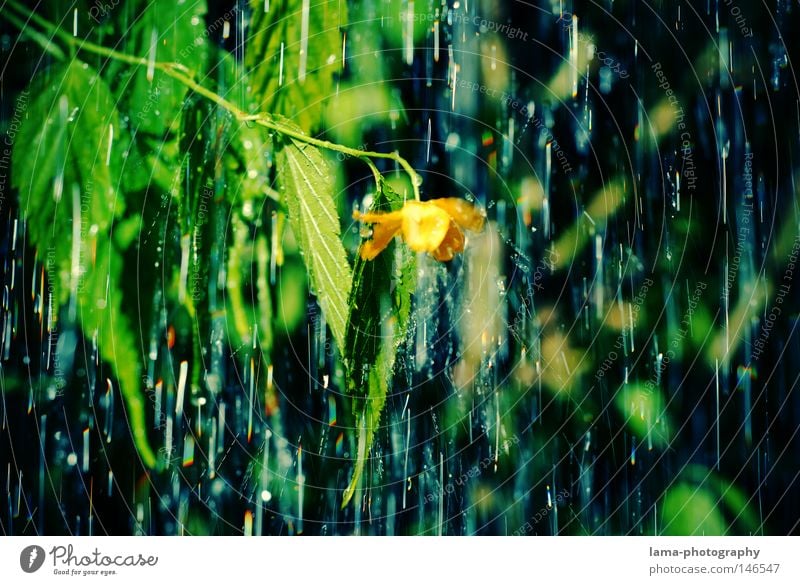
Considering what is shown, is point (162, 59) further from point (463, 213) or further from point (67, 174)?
point (463, 213)

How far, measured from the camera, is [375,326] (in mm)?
726

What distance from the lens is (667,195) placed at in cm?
74

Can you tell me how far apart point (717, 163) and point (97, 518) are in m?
0.74

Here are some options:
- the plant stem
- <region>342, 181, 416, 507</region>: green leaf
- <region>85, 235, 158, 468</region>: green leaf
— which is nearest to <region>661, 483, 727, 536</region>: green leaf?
<region>342, 181, 416, 507</region>: green leaf

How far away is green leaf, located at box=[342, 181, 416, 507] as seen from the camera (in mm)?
717

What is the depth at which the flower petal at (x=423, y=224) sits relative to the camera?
67cm

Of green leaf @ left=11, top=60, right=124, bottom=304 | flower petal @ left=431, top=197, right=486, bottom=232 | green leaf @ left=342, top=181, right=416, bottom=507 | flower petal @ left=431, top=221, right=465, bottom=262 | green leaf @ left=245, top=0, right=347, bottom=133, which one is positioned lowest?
green leaf @ left=342, top=181, right=416, bottom=507

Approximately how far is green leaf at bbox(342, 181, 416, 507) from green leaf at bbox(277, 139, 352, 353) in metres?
0.02

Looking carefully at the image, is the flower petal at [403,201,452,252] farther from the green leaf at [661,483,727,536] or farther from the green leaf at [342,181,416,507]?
the green leaf at [661,483,727,536]

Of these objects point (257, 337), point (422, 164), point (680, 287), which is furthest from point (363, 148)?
point (680, 287)

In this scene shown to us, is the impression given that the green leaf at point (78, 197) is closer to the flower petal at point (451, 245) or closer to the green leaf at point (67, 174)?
the green leaf at point (67, 174)

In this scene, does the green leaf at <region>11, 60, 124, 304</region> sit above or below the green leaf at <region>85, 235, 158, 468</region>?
above

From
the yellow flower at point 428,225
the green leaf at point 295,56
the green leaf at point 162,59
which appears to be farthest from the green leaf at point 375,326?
the green leaf at point 162,59

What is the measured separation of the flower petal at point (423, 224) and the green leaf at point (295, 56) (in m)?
0.14
